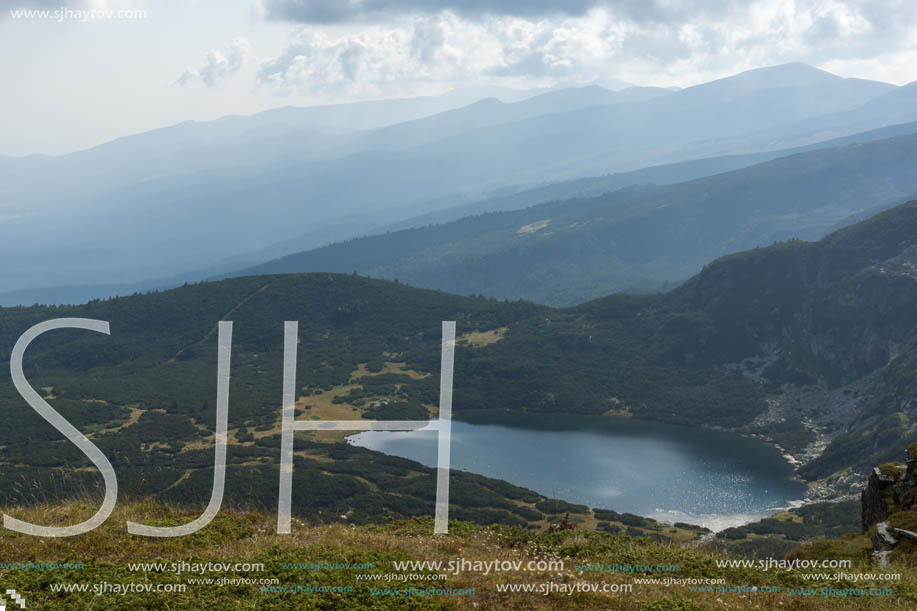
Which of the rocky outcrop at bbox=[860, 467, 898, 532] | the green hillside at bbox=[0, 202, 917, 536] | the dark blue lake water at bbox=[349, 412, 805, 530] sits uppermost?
the rocky outcrop at bbox=[860, 467, 898, 532]

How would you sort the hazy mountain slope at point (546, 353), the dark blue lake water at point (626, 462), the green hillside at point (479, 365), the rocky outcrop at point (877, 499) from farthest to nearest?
the hazy mountain slope at point (546, 353) → the green hillside at point (479, 365) → the dark blue lake water at point (626, 462) → the rocky outcrop at point (877, 499)

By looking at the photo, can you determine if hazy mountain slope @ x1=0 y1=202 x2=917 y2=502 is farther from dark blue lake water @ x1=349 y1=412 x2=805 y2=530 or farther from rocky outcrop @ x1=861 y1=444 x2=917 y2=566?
rocky outcrop @ x1=861 y1=444 x2=917 y2=566

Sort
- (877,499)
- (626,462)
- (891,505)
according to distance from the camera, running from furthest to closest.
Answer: (626,462) < (877,499) < (891,505)

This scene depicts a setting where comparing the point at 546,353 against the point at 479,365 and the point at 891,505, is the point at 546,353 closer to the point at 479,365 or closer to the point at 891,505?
the point at 479,365

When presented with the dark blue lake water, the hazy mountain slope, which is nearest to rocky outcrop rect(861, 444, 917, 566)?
the dark blue lake water

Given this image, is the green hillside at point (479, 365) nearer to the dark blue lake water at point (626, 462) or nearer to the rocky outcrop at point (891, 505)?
the dark blue lake water at point (626, 462)

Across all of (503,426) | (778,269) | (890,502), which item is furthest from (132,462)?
(778,269)

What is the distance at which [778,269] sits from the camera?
147 meters

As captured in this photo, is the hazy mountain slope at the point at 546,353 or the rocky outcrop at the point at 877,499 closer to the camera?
the rocky outcrop at the point at 877,499

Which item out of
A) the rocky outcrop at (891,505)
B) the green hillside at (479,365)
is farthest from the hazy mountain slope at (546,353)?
the rocky outcrop at (891,505)

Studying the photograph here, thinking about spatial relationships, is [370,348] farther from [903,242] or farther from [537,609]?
[537,609]

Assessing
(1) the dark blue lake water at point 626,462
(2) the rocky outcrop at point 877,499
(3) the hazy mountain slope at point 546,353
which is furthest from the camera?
(3) the hazy mountain slope at point 546,353

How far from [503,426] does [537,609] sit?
358 feet

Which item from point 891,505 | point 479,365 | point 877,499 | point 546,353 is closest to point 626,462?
point 479,365
